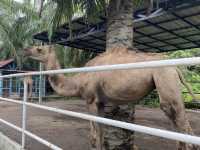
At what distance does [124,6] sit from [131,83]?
206 centimetres

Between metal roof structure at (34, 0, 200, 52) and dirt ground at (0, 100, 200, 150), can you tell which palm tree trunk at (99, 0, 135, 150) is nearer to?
dirt ground at (0, 100, 200, 150)

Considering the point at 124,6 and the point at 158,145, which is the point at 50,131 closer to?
the point at 158,145

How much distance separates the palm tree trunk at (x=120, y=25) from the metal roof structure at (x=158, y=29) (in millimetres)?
1972

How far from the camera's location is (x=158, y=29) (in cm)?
1096

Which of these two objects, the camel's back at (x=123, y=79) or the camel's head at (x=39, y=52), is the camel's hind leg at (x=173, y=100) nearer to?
the camel's back at (x=123, y=79)

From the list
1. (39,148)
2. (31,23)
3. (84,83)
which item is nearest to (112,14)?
(84,83)

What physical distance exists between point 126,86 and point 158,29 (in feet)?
21.4

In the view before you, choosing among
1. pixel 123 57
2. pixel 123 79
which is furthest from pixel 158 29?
pixel 123 79

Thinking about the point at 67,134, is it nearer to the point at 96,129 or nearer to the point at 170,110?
the point at 96,129

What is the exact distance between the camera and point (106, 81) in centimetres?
502

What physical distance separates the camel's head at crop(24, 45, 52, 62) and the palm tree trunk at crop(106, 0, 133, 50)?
1131 mm

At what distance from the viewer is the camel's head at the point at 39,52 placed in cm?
648

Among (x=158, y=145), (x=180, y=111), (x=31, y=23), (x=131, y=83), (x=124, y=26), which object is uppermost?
(x=31, y=23)

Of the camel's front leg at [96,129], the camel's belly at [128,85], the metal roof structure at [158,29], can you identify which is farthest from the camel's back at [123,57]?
the metal roof structure at [158,29]
